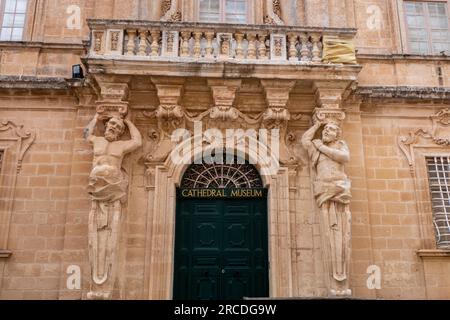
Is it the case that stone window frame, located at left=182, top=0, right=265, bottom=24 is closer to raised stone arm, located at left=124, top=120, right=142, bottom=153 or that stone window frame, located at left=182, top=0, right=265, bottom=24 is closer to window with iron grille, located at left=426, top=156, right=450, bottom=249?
raised stone arm, located at left=124, top=120, right=142, bottom=153

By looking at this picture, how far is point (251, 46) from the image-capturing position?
30.9ft

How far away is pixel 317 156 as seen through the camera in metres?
9.08

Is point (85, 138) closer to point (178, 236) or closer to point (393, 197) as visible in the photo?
point (178, 236)

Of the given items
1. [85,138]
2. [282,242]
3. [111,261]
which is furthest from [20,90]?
[282,242]

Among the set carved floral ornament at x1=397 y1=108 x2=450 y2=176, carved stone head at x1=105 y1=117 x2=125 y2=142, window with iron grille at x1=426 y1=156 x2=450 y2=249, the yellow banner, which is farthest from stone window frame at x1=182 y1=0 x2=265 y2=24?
window with iron grille at x1=426 y1=156 x2=450 y2=249

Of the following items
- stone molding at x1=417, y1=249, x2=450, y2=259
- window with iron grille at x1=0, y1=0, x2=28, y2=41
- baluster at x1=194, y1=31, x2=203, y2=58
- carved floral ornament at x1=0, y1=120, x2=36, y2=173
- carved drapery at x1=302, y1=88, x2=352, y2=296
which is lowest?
stone molding at x1=417, y1=249, x2=450, y2=259

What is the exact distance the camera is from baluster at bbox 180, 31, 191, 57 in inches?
367

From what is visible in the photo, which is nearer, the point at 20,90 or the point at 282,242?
the point at 282,242

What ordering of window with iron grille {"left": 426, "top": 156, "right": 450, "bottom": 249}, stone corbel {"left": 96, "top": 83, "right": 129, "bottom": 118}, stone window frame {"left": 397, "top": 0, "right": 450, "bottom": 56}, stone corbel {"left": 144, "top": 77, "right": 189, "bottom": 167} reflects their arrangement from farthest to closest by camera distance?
stone window frame {"left": 397, "top": 0, "right": 450, "bottom": 56}
window with iron grille {"left": 426, "top": 156, "right": 450, "bottom": 249}
stone corbel {"left": 144, "top": 77, "right": 189, "bottom": 167}
stone corbel {"left": 96, "top": 83, "right": 129, "bottom": 118}

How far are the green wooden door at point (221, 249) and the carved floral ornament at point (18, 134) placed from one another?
2.98 metres

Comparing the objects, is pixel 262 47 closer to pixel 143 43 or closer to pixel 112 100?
pixel 143 43

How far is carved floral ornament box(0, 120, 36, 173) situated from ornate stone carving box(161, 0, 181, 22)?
3704mm
